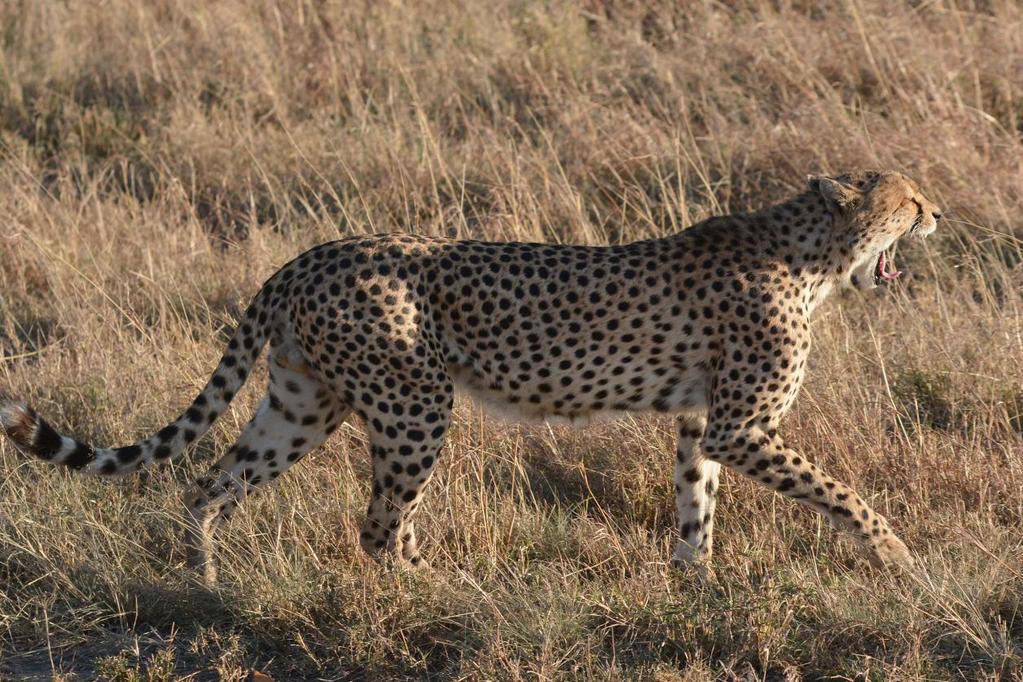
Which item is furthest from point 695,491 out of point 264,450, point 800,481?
point 264,450

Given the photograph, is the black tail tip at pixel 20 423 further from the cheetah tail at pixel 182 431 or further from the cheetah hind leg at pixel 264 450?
the cheetah hind leg at pixel 264 450

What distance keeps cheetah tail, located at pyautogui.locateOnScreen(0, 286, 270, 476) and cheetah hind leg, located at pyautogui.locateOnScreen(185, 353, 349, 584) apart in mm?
95

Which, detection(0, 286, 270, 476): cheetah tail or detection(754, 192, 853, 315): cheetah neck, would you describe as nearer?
detection(0, 286, 270, 476): cheetah tail

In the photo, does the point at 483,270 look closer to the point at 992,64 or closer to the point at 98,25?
the point at 992,64

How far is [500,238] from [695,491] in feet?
6.01

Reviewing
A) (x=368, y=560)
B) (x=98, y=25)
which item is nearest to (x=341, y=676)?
(x=368, y=560)

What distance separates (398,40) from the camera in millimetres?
7957

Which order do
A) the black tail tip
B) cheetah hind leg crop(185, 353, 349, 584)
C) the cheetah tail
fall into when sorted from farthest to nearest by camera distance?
cheetah hind leg crop(185, 353, 349, 584), the cheetah tail, the black tail tip

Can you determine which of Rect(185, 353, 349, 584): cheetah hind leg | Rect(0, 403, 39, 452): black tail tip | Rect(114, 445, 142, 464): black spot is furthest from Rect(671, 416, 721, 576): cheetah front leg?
Rect(0, 403, 39, 452): black tail tip

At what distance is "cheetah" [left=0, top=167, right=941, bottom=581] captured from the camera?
411 centimetres

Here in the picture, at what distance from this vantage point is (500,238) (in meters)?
6.02

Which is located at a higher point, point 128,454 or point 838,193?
point 838,193

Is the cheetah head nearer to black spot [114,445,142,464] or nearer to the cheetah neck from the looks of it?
the cheetah neck

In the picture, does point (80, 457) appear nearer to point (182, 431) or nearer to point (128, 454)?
point (128, 454)
